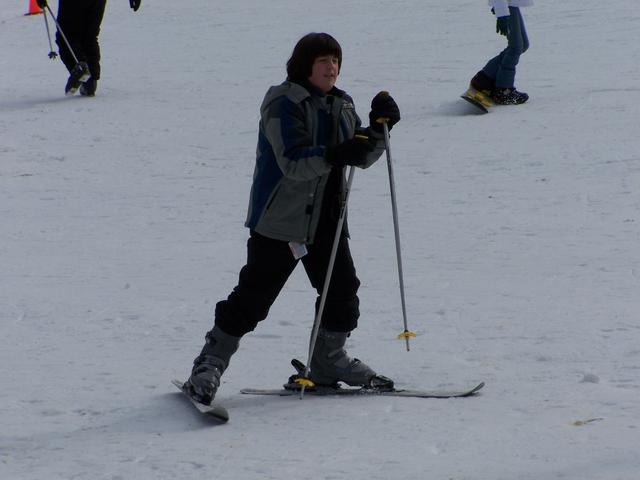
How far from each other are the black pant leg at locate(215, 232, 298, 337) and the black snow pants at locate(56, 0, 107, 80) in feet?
25.2

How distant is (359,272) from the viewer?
6.80 meters

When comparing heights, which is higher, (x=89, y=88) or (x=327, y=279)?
(x=327, y=279)

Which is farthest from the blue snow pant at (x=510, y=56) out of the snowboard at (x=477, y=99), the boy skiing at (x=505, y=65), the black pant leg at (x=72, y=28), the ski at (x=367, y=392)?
the ski at (x=367, y=392)

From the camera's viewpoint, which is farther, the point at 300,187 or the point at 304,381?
the point at 304,381

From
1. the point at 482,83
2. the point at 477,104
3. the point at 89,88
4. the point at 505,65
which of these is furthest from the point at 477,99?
the point at 89,88

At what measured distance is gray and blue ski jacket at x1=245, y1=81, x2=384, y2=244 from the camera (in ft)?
14.5

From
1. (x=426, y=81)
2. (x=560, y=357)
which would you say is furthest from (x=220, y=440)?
(x=426, y=81)

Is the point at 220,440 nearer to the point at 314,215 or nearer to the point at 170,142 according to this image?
the point at 314,215

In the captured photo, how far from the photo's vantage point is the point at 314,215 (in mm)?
4586

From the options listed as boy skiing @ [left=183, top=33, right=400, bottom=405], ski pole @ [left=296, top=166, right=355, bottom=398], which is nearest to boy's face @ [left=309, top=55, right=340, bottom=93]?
boy skiing @ [left=183, top=33, right=400, bottom=405]

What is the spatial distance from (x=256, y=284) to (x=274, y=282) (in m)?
0.07

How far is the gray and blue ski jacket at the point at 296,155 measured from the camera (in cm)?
442

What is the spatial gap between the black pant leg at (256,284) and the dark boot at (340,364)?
1.09 feet

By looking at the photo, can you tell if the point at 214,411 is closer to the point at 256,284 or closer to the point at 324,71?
the point at 256,284
